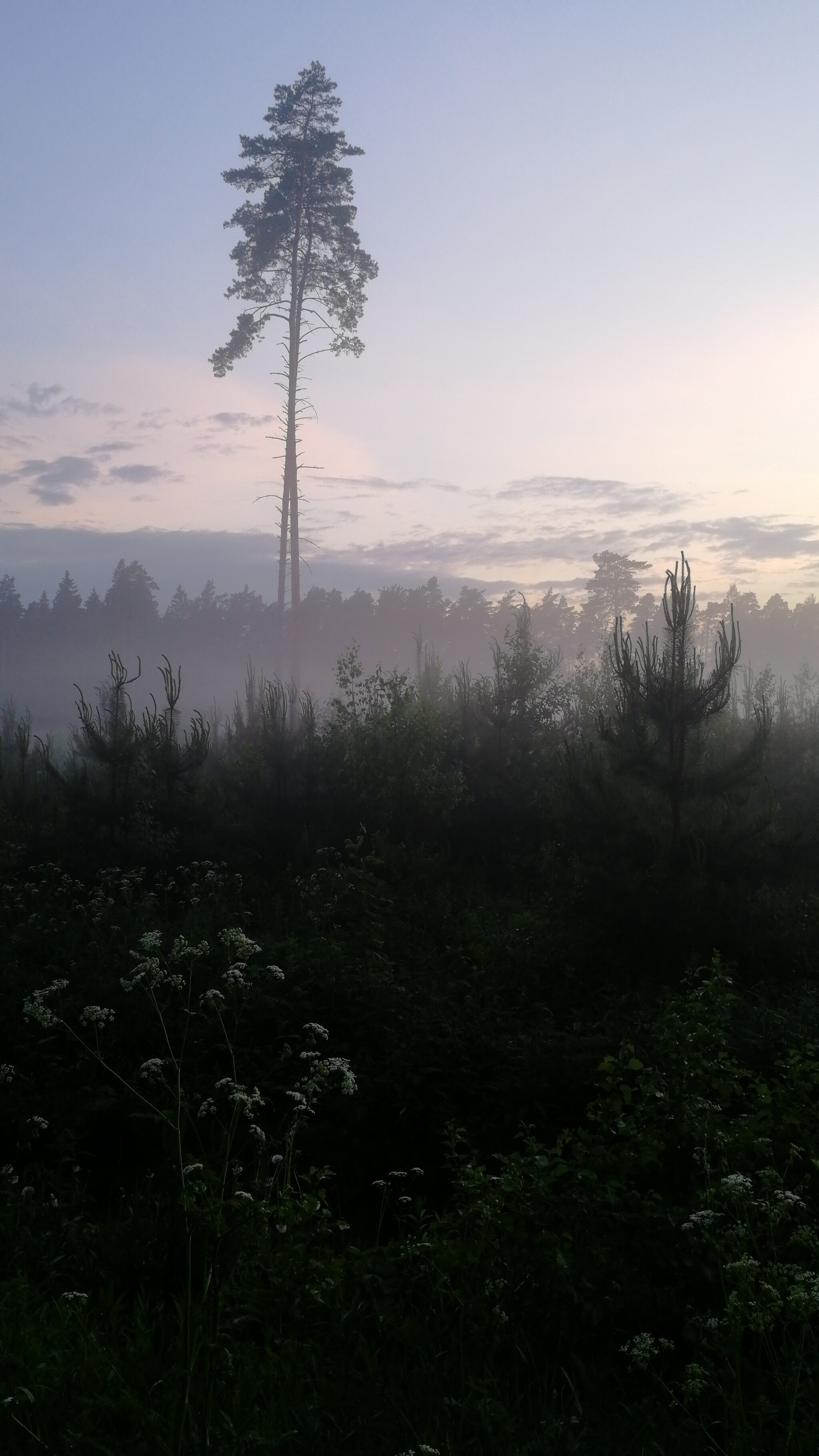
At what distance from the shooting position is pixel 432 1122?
7.09 metres

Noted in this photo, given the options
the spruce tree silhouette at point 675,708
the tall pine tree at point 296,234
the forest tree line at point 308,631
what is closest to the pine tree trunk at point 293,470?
the tall pine tree at point 296,234

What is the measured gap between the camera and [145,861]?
1739 centimetres

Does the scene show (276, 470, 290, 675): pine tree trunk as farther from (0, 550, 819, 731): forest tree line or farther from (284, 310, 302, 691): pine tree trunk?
(0, 550, 819, 731): forest tree line

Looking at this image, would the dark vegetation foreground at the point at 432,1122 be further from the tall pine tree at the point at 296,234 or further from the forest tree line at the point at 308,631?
the forest tree line at the point at 308,631

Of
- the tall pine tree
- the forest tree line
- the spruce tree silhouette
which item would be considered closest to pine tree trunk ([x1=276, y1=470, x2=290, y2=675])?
the tall pine tree

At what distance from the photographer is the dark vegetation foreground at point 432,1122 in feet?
11.5

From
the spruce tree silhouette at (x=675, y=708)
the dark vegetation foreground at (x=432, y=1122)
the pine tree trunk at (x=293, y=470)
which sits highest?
the pine tree trunk at (x=293, y=470)

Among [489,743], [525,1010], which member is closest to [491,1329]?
[525,1010]

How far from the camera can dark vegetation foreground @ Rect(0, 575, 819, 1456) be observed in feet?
11.5

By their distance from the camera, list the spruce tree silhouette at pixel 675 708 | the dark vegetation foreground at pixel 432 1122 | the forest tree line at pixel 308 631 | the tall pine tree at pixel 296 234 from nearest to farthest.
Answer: the dark vegetation foreground at pixel 432 1122, the spruce tree silhouette at pixel 675 708, the tall pine tree at pixel 296 234, the forest tree line at pixel 308 631

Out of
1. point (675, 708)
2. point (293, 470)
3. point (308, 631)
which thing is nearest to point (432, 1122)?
point (675, 708)

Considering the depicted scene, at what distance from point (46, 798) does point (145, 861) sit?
525cm

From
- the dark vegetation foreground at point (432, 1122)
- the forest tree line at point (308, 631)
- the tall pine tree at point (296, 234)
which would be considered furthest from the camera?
the forest tree line at point (308, 631)

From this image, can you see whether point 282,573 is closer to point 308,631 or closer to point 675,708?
point 675,708
